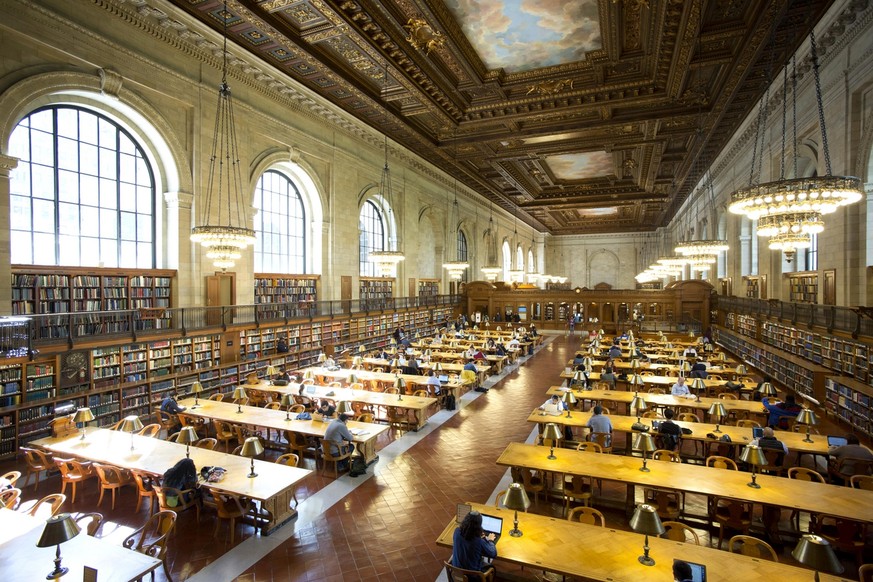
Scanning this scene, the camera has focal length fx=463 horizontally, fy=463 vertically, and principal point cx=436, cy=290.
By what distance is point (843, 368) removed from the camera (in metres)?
10.1

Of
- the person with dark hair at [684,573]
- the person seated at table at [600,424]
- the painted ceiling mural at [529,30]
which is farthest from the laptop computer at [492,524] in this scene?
the painted ceiling mural at [529,30]

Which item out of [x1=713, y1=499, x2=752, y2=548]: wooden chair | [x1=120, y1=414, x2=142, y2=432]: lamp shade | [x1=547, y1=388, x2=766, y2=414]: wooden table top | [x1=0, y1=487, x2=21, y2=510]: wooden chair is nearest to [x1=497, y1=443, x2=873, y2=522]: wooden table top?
[x1=713, y1=499, x2=752, y2=548]: wooden chair

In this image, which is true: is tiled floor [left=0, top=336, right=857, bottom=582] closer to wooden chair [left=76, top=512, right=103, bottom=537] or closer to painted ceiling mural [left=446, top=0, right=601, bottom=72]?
wooden chair [left=76, top=512, right=103, bottom=537]

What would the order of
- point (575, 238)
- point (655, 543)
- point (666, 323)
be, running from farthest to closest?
point (575, 238)
point (666, 323)
point (655, 543)

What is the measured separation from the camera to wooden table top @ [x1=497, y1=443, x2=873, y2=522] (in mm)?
4727

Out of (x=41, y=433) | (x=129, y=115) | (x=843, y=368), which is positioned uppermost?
(x=129, y=115)

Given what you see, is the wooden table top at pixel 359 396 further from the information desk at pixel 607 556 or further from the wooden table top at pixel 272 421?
the information desk at pixel 607 556

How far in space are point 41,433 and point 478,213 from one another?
2773 centimetres

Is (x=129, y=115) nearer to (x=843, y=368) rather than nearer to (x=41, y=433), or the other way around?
(x=41, y=433)

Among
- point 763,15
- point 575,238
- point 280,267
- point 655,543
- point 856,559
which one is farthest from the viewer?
point 575,238

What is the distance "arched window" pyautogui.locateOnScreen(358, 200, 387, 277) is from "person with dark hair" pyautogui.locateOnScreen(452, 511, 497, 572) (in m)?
16.7

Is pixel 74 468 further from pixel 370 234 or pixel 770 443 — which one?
pixel 370 234

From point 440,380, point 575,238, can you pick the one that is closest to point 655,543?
point 440,380

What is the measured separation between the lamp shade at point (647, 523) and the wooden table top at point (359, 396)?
5771 mm
